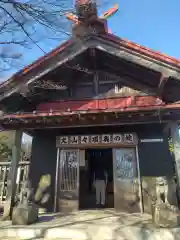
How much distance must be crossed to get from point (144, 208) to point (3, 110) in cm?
622

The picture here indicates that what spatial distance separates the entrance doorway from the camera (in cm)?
979

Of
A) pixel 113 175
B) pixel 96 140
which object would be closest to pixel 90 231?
pixel 113 175

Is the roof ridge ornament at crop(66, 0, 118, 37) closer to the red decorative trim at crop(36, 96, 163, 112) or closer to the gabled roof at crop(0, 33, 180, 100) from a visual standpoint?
the gabled roof at crop(0, 33, 180, 100)

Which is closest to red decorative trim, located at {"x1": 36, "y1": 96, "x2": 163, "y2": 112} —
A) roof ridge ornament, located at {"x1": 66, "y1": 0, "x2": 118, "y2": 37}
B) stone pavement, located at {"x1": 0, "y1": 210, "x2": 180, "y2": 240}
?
roof ridge ornament, located at {"x1": 66, "y1": 0, "x2": 118, "y2": 37}

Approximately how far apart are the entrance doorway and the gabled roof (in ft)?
14.5

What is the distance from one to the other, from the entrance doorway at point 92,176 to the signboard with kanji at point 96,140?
5.73 feet

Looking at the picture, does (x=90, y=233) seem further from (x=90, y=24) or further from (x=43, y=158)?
(x=90, y=24)

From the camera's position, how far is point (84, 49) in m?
6.94

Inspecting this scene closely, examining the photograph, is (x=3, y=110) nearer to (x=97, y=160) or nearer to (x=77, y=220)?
(x=77, y=220)

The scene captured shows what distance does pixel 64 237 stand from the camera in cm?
456

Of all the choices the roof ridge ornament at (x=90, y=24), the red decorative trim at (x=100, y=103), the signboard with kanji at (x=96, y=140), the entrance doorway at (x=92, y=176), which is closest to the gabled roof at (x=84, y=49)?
the roof ridge ornament at (x=90, y=24)

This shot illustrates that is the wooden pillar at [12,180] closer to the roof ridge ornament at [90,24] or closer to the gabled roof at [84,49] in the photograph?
the gabled roof at [84,49]

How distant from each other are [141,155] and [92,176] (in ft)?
17.8

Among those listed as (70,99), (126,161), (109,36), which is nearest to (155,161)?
(126,161)
